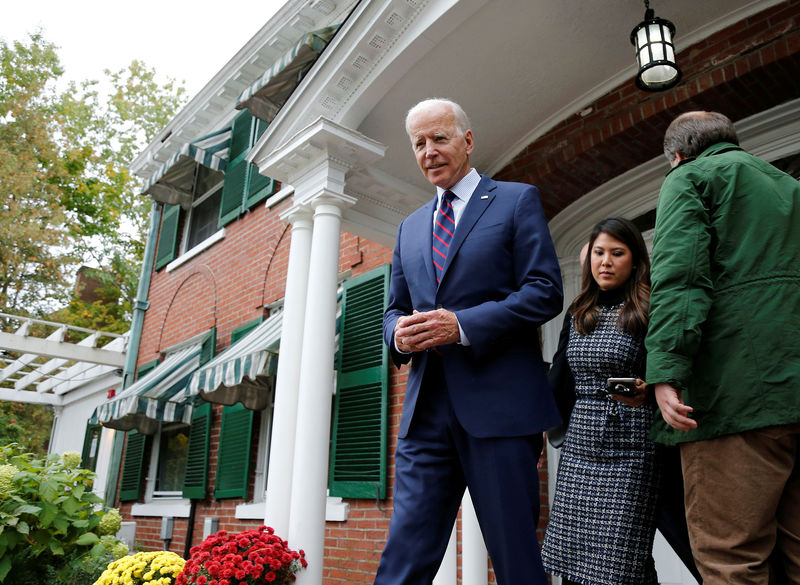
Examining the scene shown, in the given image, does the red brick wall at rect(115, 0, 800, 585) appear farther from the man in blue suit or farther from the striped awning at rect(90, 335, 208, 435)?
the man in blue suit

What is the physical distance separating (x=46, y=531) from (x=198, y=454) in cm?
346

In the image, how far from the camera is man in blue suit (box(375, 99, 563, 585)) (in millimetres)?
1610

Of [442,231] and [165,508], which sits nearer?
[442,231]

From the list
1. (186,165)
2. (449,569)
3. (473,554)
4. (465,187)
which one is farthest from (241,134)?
(465,187)

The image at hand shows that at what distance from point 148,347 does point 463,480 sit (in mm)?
9326

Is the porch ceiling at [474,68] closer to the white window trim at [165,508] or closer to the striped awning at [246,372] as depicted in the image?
the striped awning at [246,372]

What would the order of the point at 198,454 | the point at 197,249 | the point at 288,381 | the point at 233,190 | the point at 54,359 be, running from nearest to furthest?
the point at 288,381 < the point at 198,454 < the point at 233,190 < the point at 197,249 < the point at 54,359

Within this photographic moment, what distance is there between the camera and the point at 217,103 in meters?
9.52

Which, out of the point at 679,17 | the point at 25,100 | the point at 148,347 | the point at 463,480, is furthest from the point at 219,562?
the point at 25,100

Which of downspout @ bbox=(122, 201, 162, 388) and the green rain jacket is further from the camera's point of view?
downspout @ bbox=(122, 201, 162, 388)

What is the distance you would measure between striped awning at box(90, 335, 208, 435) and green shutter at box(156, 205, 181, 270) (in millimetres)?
2294

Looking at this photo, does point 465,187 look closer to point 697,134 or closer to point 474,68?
point 697,134

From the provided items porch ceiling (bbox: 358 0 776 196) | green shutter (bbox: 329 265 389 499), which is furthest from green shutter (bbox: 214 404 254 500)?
porch ceiling (bbox: 358 0 776 196)

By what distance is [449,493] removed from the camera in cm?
172
